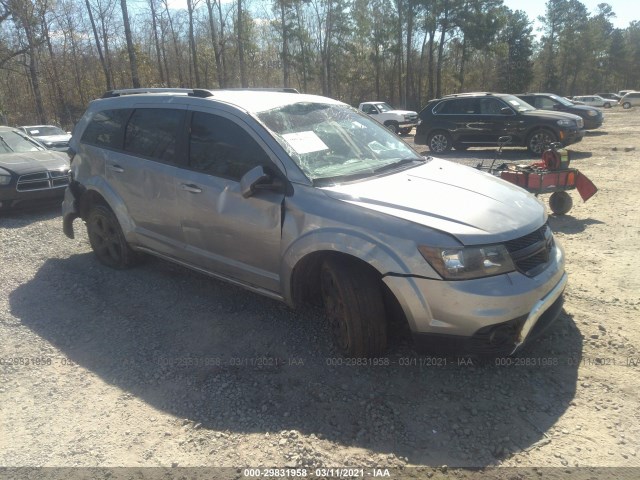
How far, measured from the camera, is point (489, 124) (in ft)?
47.0

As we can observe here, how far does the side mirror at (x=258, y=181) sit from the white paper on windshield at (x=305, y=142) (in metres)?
0.34

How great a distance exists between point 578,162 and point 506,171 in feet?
23.6

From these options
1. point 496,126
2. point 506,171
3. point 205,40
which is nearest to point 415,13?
point 205,40

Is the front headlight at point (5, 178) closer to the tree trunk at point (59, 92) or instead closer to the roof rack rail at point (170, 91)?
the roof rack rail at point (170, 91)

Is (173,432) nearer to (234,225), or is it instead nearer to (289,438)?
(289,438)

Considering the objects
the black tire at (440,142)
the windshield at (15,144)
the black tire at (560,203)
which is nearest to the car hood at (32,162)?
A: the windshield at (15,144)

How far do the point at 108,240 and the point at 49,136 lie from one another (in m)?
14.2

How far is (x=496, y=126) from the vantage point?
→ 559 inches

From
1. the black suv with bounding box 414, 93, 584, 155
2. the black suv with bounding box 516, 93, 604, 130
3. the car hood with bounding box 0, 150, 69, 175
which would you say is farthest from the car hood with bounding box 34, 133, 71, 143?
the black suv with bounding box 516, 93, 604, 130

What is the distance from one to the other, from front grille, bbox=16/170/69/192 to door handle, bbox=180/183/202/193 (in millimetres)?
5272

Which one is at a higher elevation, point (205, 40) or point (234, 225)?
point (205, 40)

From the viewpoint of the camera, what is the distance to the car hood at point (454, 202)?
9.58 ft

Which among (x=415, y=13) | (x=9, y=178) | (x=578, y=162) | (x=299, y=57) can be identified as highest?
(x=415, y=13)

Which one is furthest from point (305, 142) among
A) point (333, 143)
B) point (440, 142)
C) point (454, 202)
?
point (440, 142)
